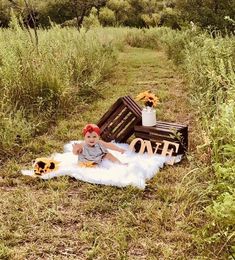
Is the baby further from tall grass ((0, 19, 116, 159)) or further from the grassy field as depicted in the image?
tall grass ((0, 19, 116, 159))

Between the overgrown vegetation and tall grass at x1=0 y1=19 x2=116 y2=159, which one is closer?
the overgrown vegetation

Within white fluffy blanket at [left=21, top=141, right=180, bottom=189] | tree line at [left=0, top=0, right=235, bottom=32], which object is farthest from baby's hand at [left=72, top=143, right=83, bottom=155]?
tree line at [left=0, top=0, right=235, bottom=32]

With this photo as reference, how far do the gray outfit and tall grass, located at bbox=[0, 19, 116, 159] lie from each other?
2.95 ft

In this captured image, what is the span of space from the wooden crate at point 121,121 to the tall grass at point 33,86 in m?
0.87

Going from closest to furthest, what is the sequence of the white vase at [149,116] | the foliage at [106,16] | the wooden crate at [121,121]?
the white vase at [149,116] → the wooden crate at [121,121] → the foliage at [106,16]

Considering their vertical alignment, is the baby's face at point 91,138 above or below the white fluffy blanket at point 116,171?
above

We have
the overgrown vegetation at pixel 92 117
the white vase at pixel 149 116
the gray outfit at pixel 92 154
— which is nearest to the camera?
the overgrown vegetation at pixel 92 117

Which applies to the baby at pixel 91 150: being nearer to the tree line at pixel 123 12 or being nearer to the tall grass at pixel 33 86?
the tall grass at pixel 33 86

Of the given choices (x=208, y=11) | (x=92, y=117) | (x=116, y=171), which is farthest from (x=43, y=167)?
(x=208, y=11)

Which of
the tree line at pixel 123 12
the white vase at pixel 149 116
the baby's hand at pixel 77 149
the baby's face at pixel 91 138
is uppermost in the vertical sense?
the tree line at pixel 123 12

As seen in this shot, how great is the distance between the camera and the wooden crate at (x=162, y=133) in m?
5.00

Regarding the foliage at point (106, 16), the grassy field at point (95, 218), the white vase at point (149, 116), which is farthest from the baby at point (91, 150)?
the foliage at point (106, 16)

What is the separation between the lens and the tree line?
441 inches

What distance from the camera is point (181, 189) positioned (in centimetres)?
396
